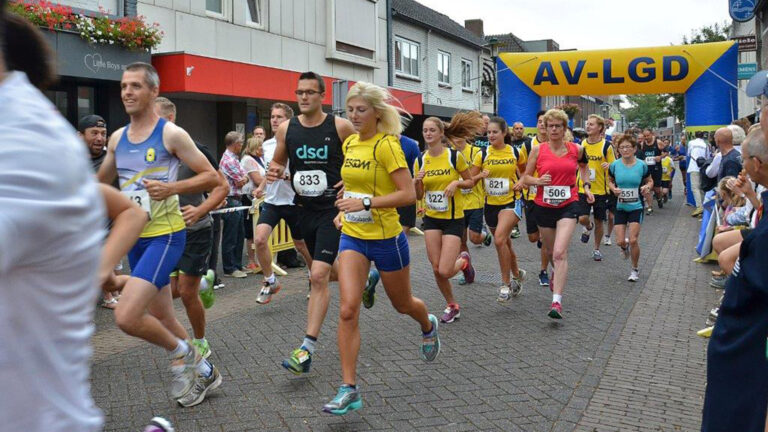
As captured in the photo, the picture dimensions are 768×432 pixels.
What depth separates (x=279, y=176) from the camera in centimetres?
602

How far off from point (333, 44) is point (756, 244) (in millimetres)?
21341

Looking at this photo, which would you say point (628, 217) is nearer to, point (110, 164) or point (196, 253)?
point (196, 253)

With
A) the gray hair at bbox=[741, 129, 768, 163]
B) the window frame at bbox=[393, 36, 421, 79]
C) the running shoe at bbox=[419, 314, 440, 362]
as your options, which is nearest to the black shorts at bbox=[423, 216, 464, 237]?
the running shoe at bbox=[419, 314, 440, 362]

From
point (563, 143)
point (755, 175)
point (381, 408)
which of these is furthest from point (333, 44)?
point (755, 175)

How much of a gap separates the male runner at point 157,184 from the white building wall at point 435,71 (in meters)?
24.2

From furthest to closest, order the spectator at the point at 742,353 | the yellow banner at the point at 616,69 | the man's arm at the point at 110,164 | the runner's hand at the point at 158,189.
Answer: the yellow banner at the point at 616,69
the man's arm at the point at 110,164
the runner's hand at the point at 158,189
the spectator at the point at 742,353

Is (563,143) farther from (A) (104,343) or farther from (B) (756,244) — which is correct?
(B) (756,244)

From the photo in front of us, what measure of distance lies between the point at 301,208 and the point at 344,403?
201 cm

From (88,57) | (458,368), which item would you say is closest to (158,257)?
(458,368)

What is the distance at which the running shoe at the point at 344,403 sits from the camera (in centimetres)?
440

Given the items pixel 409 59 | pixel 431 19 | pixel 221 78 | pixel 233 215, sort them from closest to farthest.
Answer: pixel 233 215 < pixel 221 78 < pixel 409 59 < pixel 431 19

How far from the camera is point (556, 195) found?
7.73 meters

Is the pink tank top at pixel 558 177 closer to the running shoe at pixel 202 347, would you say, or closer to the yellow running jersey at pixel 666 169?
the running shoe at pixel 202 347

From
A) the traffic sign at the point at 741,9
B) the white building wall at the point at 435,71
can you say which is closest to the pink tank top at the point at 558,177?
the traffic sign at the point at 741,9
